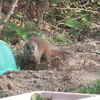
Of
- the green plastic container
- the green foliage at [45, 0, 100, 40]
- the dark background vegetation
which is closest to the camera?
the green plastic container

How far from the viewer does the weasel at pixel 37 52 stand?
18.2 ft

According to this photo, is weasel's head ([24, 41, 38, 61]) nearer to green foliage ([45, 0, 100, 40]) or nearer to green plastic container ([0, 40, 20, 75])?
green plastic container ([0, 40, 20, 75])

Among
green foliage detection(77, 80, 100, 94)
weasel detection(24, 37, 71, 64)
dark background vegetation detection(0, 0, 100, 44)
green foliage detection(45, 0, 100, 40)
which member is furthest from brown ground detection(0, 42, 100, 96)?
green foliage detection(45, 0, 100, 40)

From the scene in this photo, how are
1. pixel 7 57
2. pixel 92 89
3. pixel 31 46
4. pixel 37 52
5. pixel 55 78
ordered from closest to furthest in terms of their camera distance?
pixel 92 89, pixel 55 78, pixel 7 57, pixel 31 46, pixel 37 52

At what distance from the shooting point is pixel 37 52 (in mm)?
5734

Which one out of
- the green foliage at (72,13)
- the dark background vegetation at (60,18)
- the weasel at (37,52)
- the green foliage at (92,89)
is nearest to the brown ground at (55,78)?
the green foliage at (92,89)

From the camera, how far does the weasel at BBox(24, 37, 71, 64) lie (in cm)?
555

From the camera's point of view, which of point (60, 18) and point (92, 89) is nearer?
point (92, 89)

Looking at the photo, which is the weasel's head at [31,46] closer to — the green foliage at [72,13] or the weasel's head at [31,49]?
the weasel's head at [31,49]

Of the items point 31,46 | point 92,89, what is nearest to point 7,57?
point 31,46

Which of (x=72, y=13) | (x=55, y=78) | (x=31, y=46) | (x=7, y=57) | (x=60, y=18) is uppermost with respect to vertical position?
(x=72, y=13)

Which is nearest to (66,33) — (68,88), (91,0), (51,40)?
(51,40)

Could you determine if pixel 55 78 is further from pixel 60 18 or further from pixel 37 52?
pixel 60 18

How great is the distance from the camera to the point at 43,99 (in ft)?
6.73
